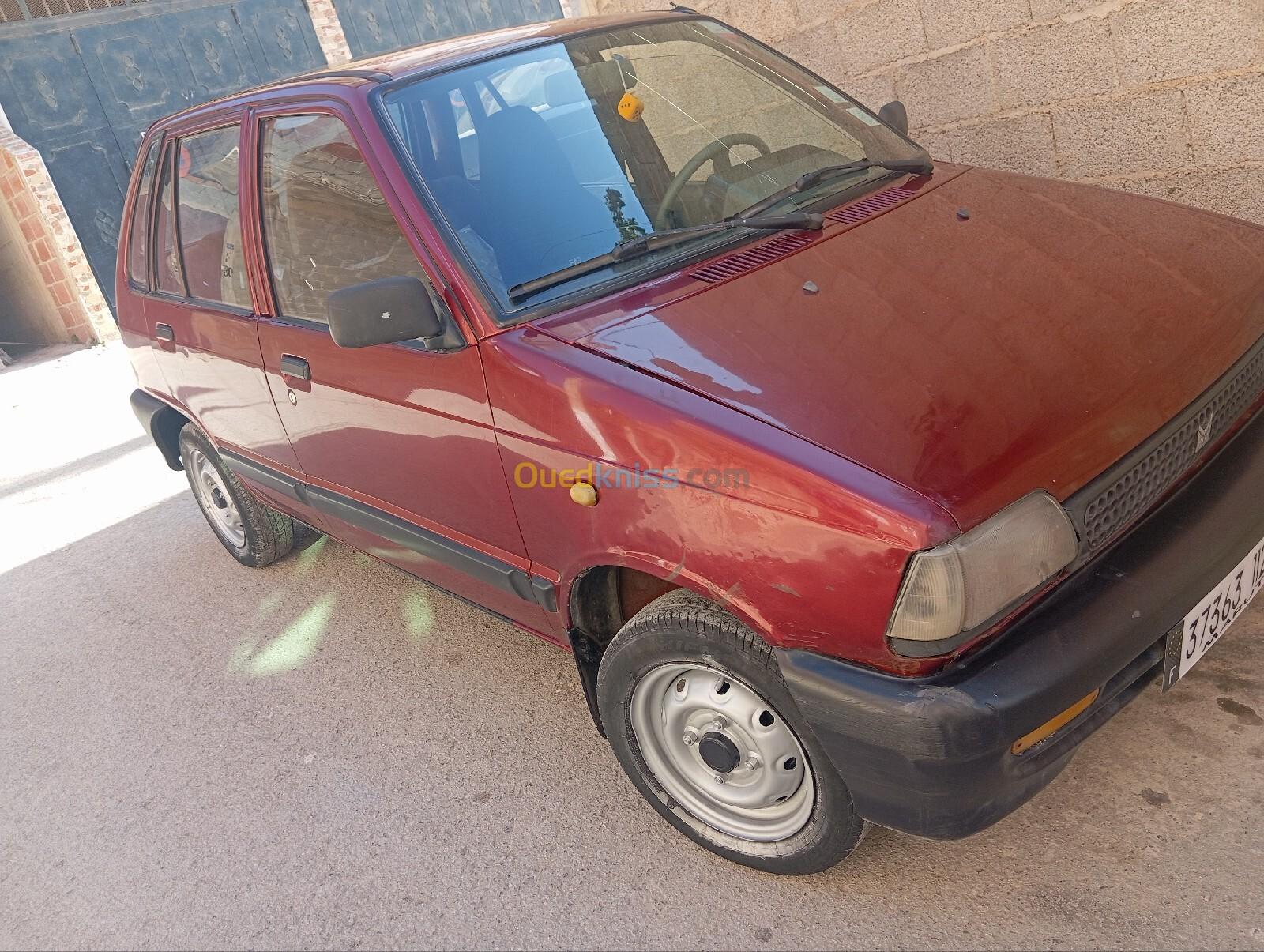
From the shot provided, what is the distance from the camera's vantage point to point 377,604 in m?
3.99

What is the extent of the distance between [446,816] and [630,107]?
2063 millimetres

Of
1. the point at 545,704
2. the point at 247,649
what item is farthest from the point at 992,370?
the point at 247,649

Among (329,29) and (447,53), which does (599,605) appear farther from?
(329,29)

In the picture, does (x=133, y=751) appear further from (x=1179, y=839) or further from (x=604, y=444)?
(x=1179, y=839)

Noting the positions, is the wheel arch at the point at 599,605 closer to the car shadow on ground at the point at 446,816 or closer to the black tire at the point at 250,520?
the car shadow on ground at the point at 446,816

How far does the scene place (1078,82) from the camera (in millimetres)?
4152

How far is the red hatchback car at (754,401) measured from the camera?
1.81 meters

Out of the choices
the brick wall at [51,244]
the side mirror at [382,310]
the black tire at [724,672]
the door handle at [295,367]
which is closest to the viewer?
the black tire at [724,672]

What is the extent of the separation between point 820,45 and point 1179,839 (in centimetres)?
426

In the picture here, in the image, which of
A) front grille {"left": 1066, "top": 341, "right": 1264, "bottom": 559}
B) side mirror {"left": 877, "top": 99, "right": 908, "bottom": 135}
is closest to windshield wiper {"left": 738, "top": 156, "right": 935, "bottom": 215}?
side mirror {"left": 877, "top": 99, "right": 908, "bottom": 135}

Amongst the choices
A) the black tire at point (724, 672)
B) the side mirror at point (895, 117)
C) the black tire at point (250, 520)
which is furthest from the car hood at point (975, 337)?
the black tire at point (250, 520)

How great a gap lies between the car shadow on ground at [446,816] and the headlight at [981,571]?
741 millimetres

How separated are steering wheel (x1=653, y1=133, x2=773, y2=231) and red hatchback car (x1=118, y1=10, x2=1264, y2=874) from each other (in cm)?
1

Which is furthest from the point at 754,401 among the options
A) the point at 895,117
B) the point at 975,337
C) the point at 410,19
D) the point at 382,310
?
the point at 410,19
